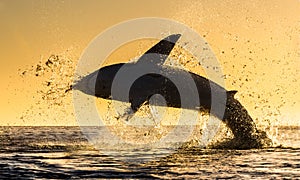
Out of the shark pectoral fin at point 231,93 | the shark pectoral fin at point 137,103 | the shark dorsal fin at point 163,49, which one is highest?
the shark dorsal fin at point 163,49

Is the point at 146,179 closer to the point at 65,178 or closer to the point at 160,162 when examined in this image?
the point at 65,178

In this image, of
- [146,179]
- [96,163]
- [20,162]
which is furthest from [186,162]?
[20,162]

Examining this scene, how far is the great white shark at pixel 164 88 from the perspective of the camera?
23.3m

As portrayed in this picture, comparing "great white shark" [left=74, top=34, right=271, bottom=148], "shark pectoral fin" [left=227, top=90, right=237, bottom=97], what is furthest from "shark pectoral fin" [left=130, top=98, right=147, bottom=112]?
"shark pectoral fin" [left=227, top=90, right=237, bottom=97]

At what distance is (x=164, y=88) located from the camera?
23656 mm

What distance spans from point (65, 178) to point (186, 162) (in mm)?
5976

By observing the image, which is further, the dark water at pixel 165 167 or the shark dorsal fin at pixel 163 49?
the shark dorsal fin at pixel 163 49

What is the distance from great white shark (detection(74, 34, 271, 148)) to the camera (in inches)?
919

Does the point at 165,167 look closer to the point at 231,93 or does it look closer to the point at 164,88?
the point at 164,88

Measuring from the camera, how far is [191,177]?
54.9 ft

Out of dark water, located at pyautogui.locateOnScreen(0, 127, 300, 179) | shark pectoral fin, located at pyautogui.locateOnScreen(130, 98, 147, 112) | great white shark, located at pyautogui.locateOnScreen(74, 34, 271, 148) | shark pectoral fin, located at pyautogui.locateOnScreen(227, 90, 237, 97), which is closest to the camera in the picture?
dark water, located at pyautogui.locateOnScreen(0, 127, 300, 179)

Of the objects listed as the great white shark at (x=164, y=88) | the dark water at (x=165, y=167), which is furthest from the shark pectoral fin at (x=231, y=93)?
the dark water at (x=165, y=167)

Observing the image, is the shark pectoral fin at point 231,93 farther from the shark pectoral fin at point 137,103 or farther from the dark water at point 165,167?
the shark pectoral fin at point 137,103

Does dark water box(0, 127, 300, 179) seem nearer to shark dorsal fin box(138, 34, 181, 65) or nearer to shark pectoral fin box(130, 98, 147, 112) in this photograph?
shark pectoral fin box(130, 98, 147, 112)
